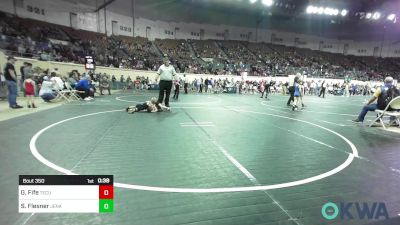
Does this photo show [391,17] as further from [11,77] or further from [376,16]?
[11,77]

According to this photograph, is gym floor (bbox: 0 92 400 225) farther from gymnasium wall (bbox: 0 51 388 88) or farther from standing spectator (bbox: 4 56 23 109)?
gymnasium wall (bbox: 0 51 388 88)

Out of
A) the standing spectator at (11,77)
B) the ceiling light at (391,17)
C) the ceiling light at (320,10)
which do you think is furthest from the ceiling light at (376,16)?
the standing spectator at (11,77)

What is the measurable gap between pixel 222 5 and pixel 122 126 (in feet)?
107

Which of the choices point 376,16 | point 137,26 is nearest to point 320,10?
point 376,16

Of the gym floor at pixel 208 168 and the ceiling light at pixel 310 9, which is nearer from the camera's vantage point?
the gym floor at pixel 208 168

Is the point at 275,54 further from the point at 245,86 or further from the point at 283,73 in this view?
the point at 245,86

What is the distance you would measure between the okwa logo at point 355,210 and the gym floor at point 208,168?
0.22 ft

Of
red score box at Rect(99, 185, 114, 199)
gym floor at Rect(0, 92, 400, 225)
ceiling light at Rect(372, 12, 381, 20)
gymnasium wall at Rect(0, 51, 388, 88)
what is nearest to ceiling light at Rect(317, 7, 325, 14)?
ceiling light at Rect(372, 12, 381, 20)

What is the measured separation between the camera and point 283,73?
34531mm

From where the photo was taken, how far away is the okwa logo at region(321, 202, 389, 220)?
2.70 m
